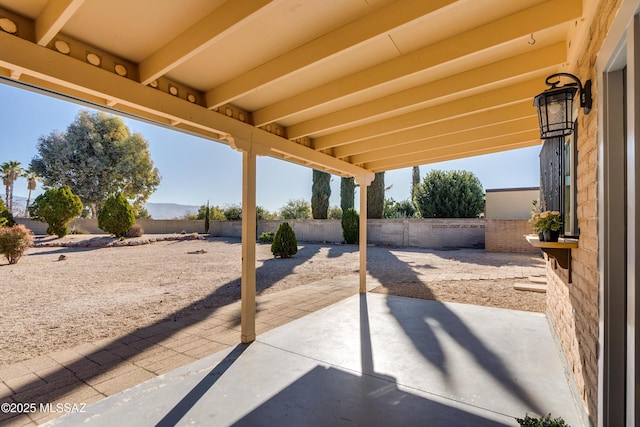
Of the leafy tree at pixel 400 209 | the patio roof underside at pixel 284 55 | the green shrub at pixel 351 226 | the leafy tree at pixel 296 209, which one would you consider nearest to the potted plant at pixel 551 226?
the patio roof underside at pixel 284 55

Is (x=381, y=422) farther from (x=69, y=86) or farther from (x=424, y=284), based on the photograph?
(x=424, y=284)

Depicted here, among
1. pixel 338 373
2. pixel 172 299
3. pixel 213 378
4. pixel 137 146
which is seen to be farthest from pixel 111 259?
pixel 137 146

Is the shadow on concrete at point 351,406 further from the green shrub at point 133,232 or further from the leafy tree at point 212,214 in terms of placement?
the leafy tree at point 212,214

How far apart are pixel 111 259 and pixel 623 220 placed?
12.6 m

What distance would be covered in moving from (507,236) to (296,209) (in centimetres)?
1627

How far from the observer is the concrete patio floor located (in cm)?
208

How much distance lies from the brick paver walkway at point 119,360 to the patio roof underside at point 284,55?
7.44ft

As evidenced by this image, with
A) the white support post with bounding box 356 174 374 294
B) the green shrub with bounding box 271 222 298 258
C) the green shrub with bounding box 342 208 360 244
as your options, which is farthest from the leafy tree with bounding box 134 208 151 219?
the white support post with bounding box 356 174 374 294

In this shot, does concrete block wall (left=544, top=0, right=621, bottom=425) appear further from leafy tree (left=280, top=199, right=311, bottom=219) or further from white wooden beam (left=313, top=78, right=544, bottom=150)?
leafy tree (left=280, top=199, right=311, bottom=219)

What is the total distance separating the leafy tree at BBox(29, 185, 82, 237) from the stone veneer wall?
62.7 ft

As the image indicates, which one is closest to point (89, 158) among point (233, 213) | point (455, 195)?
point (233, 213)

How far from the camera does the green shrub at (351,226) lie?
15.7 m

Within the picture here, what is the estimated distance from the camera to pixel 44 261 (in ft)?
32.1

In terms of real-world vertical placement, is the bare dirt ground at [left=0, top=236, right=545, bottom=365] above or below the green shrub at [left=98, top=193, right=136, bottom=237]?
below
